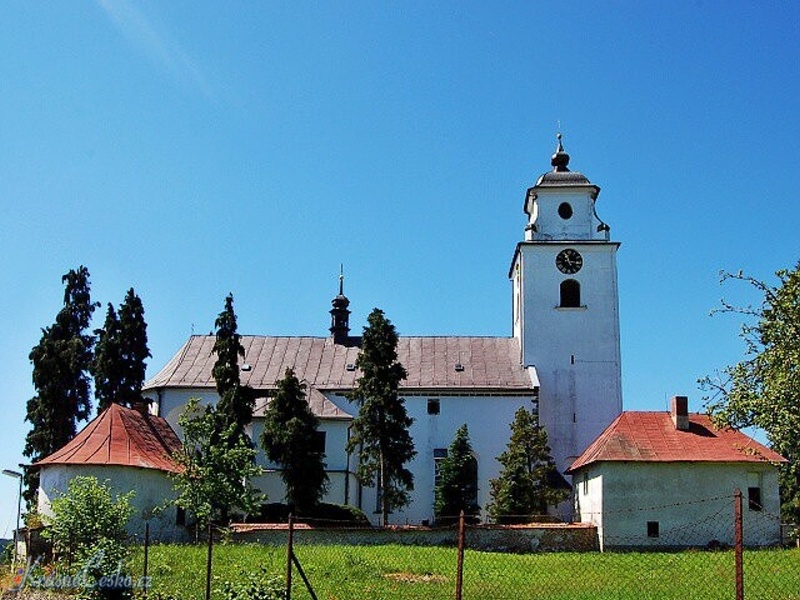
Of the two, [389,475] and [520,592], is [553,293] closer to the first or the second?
[389,475]

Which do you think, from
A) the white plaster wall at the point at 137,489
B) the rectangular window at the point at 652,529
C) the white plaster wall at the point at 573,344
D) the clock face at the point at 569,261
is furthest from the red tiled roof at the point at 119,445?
the clock face at the point at 569,261

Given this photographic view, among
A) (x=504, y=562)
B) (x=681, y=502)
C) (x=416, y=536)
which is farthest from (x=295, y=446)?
(x=681, y=502)

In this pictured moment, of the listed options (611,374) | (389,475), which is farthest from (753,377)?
(611,374)

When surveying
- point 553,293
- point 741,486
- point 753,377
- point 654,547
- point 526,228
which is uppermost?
point 526,228

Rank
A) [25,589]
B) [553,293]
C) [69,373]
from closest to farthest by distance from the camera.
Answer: [25,589], [69,373], [553,293]

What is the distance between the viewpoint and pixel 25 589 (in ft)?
46.5

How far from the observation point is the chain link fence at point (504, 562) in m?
15.3

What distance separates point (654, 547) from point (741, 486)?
3.67 m

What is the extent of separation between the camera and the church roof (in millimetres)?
40538

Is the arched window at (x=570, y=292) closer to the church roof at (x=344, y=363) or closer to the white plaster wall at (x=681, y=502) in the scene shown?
the church roof at (x=344, y=363)

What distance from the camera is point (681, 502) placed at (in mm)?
29969

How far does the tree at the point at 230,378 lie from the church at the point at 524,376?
2432mm

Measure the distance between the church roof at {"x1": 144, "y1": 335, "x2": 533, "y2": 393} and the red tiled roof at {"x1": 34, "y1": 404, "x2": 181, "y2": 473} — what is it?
7.91 m

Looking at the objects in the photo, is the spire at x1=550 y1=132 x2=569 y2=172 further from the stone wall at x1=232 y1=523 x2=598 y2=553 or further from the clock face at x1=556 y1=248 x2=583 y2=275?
the stone wall at x1=232 y1=523 x2=598 y2=553
